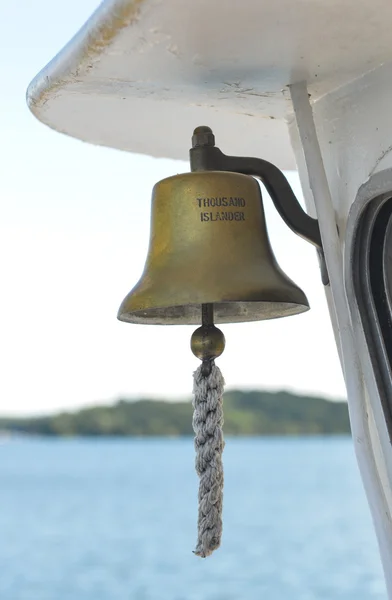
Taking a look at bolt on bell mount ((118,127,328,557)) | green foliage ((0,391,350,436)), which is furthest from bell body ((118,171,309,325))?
green foliage ((0,391,350,436))

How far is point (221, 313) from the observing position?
1.93 meters

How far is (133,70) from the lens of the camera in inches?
64.1

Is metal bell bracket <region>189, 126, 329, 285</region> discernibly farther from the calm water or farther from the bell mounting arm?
the calm water

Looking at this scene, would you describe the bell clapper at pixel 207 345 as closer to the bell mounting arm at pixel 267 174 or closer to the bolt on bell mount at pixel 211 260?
the bolt on bell mount at pixel 211 260

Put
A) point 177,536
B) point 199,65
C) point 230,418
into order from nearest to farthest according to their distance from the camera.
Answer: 1. point 199,65
2. point 177,536
3. point 230,418

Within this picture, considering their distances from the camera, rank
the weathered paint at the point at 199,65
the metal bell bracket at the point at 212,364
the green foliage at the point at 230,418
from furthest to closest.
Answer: the green foliage at the point at 230,418 → the metal bell bracket at the point at 212,364 → the weathered paint at the point at 199,65

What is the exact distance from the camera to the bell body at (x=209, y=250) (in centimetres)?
166

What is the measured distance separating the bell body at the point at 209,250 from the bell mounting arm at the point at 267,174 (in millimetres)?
26

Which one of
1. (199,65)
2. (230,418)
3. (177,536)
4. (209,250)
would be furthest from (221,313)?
(230,418)

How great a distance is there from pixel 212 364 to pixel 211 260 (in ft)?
0.54

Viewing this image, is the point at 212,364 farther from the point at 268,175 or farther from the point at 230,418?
the point at 230,418

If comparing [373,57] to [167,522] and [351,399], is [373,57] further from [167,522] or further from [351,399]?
[167,522]

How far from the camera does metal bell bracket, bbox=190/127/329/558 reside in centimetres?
160

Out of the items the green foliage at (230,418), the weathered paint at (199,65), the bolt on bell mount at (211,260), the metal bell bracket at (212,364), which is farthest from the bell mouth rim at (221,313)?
the green foliage at (230,418)
